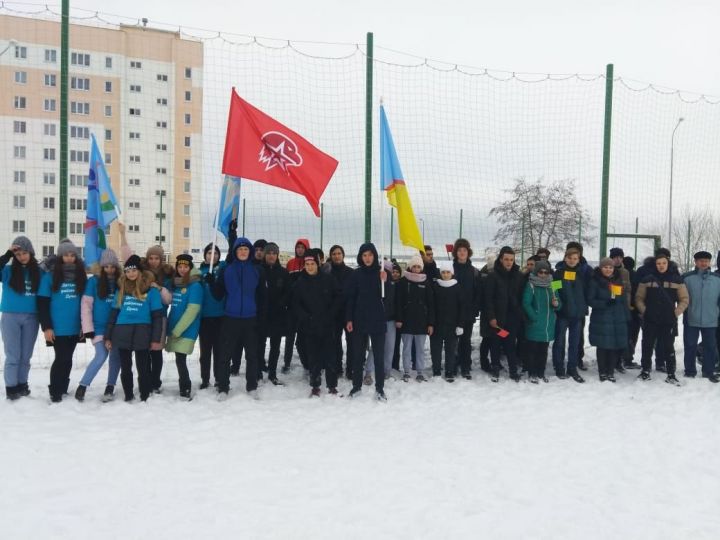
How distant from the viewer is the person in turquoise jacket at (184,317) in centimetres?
623

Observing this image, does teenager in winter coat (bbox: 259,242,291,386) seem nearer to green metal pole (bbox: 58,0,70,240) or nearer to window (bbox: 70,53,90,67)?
green metal pole (bbox: 58,0,70,240)

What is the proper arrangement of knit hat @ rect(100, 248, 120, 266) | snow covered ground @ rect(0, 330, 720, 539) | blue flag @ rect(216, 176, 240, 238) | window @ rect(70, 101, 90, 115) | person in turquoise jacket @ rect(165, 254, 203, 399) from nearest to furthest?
snow covered ground @ rect(0, 330, 720, 539) → knit hat @ rect(100, 248, 120, 266) → person in turquoise jacket @ rect(165, 254, 203, 399) → blue flag @ rect(216, 176, 240, 238) → window @ rect(70, 101, 90, 115)

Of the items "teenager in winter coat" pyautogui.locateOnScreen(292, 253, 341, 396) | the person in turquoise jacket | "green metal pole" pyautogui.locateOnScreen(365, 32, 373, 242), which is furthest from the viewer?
"green metal pole" pyautogui.locateOnScreen(365, 32, 373, 242)

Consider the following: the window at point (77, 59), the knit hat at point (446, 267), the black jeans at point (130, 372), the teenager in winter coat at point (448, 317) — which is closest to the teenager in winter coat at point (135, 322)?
the black jeans at point (130, 372)

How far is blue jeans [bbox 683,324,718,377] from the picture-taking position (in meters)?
7.50

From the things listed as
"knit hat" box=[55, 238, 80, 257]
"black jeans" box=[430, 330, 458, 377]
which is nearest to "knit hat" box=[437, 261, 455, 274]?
"black jeans" box=[430, 330, 458, 377]

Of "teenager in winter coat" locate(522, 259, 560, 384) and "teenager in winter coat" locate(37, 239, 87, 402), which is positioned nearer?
"teenager in winter coat" locate(37, 239, 87, 402)

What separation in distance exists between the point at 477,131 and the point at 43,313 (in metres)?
6.89

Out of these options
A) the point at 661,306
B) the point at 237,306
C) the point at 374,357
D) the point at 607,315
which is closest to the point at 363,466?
the point at 374,357

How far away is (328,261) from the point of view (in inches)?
295

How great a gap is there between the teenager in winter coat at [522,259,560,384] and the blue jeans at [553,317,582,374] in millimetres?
166

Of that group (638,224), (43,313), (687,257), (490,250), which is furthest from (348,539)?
(687,257)

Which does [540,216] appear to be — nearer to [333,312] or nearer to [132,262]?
[333,312]

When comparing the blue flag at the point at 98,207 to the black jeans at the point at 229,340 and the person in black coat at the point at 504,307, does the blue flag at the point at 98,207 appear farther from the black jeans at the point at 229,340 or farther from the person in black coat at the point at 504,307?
the person in black coat at the point at 504,307
